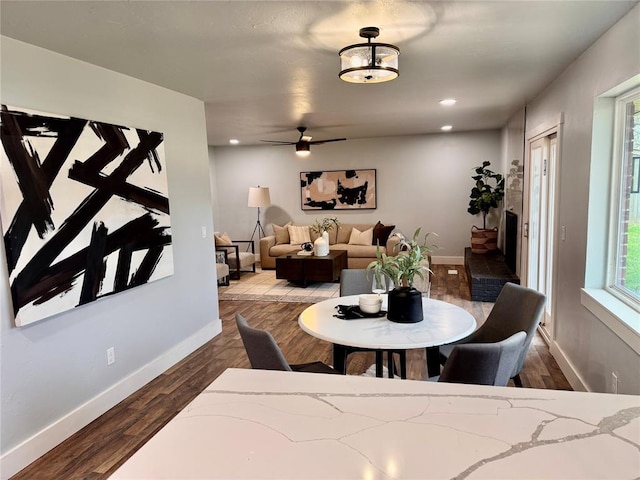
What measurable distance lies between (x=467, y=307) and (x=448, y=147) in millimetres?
3509

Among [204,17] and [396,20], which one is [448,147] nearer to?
[396,20]

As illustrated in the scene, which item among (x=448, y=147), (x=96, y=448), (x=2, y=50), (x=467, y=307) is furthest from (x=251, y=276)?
(x=2, y=50)

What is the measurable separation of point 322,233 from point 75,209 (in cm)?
463

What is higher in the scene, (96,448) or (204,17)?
(204,17)

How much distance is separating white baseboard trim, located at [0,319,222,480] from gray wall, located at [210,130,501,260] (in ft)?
15.8

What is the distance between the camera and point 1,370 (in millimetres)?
2137

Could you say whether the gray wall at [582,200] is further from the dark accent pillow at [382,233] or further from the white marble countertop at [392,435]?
the dark accent pillow at [382,233]

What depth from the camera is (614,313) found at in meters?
2.22

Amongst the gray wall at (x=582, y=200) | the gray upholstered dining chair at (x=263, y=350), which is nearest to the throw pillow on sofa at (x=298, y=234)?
the gray wall at (x=582, y=200)

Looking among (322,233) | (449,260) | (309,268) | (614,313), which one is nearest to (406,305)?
(614,313)

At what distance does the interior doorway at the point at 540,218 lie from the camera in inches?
151

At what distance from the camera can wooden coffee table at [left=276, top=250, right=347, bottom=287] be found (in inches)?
235

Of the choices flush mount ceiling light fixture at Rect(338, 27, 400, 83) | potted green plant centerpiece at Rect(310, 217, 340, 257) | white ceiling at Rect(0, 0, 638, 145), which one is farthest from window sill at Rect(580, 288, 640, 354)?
potted green plant centerpiece at Rect(310, 217, 340, 257)

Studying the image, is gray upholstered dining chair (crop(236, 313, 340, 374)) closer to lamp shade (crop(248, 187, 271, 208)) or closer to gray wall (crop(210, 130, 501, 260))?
lamp shade (crop(248, 187, 271, 208))
